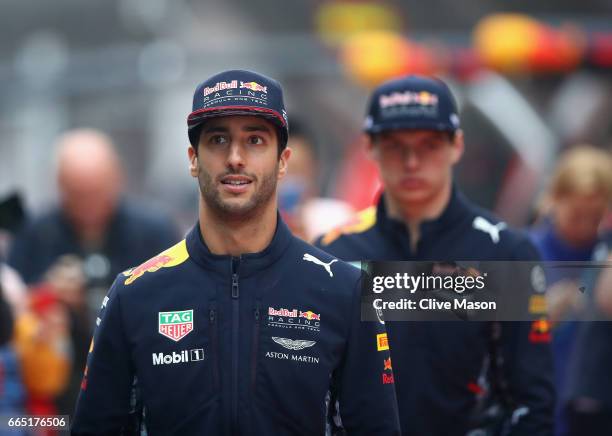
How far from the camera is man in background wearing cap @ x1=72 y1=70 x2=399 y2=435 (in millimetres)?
3781

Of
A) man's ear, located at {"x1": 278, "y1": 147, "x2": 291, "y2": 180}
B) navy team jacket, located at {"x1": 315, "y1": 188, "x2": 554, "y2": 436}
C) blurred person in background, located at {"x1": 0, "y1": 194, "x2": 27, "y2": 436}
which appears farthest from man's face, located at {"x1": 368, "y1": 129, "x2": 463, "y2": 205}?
blurred person in background, located at {"x1": 0, "y1": 194, "x2": 27, "y2": 436}

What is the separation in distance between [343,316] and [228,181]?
520 millimetres

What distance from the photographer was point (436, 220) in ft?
16.8

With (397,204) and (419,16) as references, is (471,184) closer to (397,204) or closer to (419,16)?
(397,204)

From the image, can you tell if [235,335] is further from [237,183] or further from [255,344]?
[237,183]

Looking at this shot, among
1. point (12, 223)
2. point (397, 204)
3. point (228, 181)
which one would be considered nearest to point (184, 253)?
point (228, 181)

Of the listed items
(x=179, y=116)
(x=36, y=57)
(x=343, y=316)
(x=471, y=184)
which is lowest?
(x=343, y=316)

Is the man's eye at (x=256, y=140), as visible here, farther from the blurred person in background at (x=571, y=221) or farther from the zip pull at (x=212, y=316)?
the blurred person in background at (x=571, y=221)

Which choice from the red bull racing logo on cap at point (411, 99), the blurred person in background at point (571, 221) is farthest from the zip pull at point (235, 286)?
the blurred person in background at point (571, 221)

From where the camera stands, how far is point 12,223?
6.16 meters

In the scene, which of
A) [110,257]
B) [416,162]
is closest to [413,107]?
[416,162]

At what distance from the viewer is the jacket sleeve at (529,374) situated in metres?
4.89

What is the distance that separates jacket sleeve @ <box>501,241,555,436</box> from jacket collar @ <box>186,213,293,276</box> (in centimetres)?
128

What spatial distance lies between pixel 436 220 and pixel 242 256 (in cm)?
144
